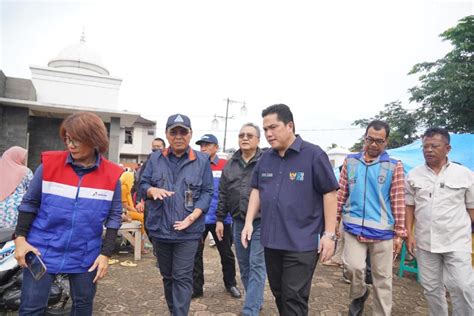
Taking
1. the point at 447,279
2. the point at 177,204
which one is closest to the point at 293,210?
the point at 177,204

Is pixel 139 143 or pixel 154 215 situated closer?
pixel 154 215

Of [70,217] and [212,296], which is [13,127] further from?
[70,217]

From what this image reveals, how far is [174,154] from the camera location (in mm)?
3246

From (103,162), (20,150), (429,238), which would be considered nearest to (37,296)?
(103,162)

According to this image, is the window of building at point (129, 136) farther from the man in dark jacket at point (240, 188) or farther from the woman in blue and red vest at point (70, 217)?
the woman in blue and red vest at point (70, 217)

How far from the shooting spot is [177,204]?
9.89ft

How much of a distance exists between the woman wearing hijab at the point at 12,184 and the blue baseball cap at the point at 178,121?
2.36 metres

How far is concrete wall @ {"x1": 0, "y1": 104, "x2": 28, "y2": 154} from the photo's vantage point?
500 inches

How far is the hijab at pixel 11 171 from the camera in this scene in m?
4.06

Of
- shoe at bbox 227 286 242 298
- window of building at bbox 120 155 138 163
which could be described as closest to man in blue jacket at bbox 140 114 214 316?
shoe at bbox 227 286 242 298

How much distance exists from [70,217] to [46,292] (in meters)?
0.51

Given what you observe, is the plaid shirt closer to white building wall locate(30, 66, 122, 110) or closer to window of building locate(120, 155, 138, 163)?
white building wall locate(30, 66, 122, 110)

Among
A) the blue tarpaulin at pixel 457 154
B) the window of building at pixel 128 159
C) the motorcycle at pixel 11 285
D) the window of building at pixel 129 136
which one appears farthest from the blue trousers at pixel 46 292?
the window of building at pixel 128 159

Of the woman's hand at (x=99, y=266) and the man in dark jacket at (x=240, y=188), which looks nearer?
the woman's hand at (x=99, y=266)
